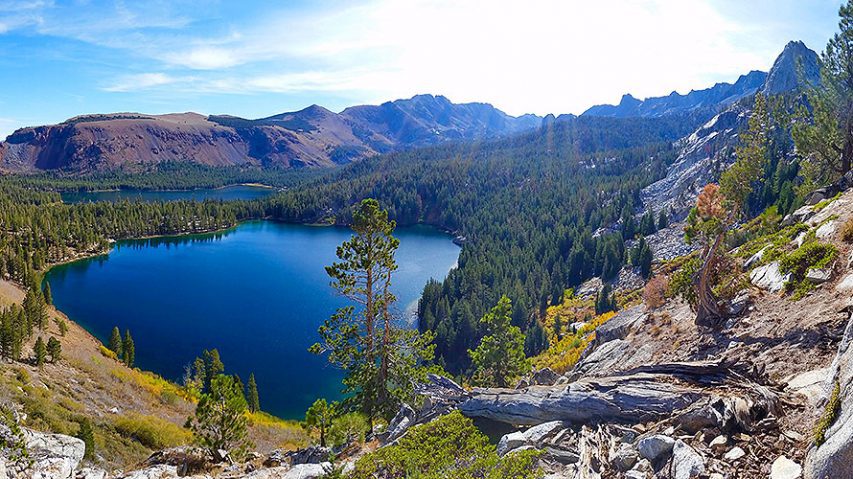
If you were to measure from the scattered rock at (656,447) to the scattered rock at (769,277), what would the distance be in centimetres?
1165

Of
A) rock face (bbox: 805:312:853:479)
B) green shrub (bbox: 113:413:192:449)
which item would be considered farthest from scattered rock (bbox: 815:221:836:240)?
green shrub (bbox: 113:413:192:449)

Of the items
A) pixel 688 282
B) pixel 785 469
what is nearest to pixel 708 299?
pixel 688 282

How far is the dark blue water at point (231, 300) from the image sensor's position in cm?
6750

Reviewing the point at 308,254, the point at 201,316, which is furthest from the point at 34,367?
the point at 308,254

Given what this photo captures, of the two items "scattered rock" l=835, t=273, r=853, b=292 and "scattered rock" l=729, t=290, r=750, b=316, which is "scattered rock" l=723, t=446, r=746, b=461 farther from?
"scattered rock" l=729, t=290, r=750, b=316

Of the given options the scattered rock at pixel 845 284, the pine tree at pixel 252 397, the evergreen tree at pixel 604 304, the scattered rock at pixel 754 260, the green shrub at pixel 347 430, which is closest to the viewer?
the scattered rock at pixel 845 284

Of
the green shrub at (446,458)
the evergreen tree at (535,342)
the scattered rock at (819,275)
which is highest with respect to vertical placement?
the scattered rock at (819,275)

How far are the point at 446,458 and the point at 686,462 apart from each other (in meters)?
6.72

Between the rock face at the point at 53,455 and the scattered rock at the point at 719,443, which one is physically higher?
the scattered rock at the point at 719,443

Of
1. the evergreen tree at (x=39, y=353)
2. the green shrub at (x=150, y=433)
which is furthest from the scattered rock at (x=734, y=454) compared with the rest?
the evergreen tree at (x=39, y=353)

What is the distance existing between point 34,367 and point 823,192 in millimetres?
68237

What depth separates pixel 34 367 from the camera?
47.1m

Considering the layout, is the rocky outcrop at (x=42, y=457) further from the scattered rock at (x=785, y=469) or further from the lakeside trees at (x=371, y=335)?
the scattered rock at (x=785, y=469)

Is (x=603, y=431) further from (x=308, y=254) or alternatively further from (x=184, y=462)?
(x=308, y=254)
